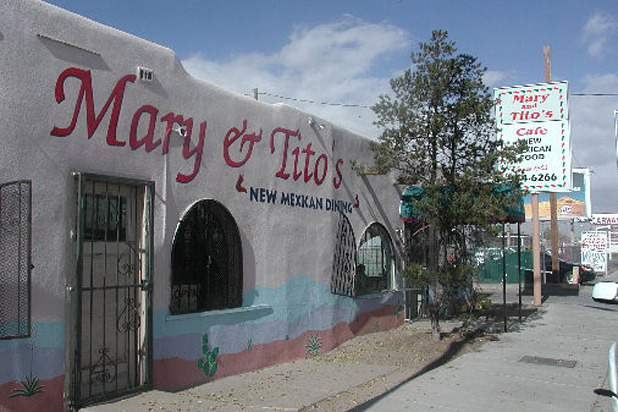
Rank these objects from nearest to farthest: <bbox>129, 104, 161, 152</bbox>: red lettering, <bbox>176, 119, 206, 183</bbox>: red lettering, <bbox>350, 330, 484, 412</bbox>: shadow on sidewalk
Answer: <bbox>350, 330, 484, 412</bbox>: shadow on sidewalk < <bbox>129, 104, 161, 152</bbox>: red lettering < <bbox>176, 119, 206, 183</bbox>: red lettering

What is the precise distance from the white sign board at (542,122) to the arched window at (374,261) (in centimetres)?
512

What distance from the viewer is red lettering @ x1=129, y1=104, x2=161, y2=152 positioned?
7.11 metres

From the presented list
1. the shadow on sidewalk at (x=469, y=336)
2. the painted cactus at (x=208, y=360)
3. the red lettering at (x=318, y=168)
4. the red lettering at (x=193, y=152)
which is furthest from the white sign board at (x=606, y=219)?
the red lettering at (x=193, y=152)

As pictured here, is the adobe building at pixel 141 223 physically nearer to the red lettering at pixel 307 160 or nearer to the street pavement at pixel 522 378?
the red lettering at pixel 307 160

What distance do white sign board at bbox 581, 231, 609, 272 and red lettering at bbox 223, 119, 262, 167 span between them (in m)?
30.3

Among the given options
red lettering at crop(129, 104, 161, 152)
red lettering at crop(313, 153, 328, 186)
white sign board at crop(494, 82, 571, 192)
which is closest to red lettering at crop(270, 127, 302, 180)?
red lettering at crop(313, 153, 328, 186)

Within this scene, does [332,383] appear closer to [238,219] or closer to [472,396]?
[472,396]

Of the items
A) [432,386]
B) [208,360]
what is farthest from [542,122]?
[208,360]

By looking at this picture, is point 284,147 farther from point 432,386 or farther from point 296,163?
point 432,386

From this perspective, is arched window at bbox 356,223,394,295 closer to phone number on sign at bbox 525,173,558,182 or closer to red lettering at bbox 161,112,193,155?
red lettering at bbox 161,112,193,155

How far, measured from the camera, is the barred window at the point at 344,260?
10.9 meters

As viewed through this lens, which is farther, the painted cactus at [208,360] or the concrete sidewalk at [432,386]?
the painted cactus at [208,360]

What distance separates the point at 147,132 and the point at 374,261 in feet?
22.1

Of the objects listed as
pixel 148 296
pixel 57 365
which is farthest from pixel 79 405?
pixel 148 296
